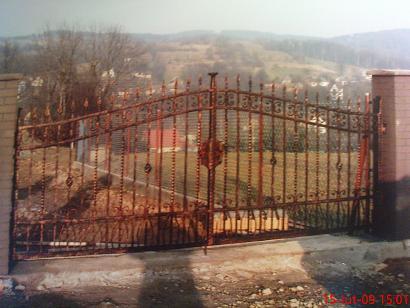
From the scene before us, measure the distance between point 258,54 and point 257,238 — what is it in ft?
138

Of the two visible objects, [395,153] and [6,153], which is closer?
[6,153]

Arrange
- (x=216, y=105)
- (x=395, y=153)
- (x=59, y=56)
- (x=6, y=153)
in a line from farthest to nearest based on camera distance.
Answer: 1. (x=59, y=56)
2. (x=395, y=153)
3. (x=216, y=105)
4. (x=6, y=153)

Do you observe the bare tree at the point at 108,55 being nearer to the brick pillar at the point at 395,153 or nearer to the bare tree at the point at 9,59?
the bare tree at the point at 9,59

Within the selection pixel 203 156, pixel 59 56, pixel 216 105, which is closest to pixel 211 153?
pixel 203 156

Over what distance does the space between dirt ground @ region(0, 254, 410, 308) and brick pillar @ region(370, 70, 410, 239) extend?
1.95 ft

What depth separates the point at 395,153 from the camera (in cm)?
421

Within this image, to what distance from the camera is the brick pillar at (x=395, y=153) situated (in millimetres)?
4207

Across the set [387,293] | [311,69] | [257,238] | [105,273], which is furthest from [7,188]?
[311,69]

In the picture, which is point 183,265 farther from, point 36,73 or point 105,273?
point 36,73

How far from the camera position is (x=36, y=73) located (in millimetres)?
20516

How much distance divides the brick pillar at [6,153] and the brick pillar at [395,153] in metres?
3.59

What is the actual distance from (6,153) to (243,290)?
230 centimetres

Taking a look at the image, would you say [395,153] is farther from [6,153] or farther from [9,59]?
[9,59]

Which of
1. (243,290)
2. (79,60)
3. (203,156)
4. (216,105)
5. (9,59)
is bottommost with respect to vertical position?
(243,290)
